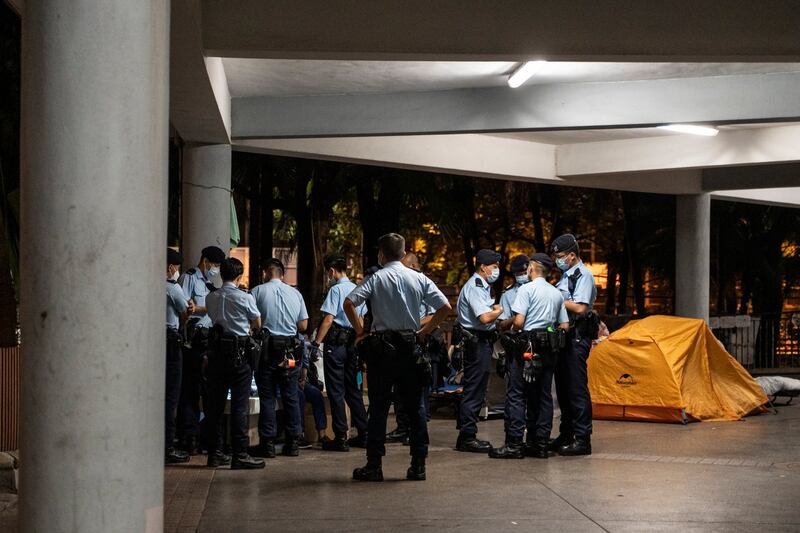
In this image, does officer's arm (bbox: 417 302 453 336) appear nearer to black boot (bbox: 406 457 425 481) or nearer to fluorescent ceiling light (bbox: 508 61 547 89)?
black boot (bbox: 406 457 425 481)

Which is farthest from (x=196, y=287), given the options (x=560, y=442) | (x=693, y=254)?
(x=693, y=254)

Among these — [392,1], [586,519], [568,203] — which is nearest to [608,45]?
[392,1]

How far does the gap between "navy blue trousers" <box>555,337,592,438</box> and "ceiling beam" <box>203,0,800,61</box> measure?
2920 mm

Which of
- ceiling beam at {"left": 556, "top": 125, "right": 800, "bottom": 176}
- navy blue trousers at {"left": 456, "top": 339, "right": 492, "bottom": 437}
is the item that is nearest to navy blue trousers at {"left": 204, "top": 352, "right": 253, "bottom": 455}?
navy blue trousers at {"left": 456, "top": 339, "right": 492, "bottom": 437}

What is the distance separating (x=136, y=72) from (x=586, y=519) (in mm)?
4439

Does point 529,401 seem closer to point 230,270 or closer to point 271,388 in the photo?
point 271,388

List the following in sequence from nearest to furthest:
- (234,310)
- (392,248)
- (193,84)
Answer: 1. (392,248)
2. (234,310)
3. (193,84)

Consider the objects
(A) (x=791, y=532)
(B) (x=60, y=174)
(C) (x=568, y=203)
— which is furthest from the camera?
(C) (x=568, y=203)

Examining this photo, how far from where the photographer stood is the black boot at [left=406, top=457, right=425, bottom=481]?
905cm

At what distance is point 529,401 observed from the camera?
10539mm

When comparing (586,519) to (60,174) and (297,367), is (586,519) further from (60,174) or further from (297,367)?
(60,174)

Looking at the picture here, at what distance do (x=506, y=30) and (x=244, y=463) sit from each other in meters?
4.22

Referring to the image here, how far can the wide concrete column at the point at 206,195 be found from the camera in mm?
12695

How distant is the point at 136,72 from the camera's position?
15.2 ft
